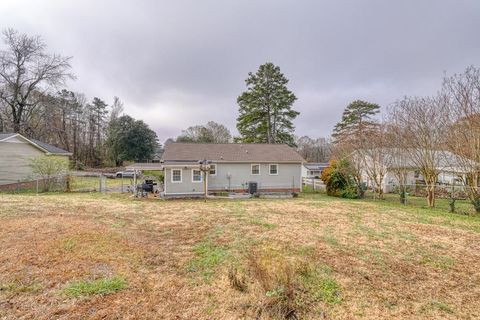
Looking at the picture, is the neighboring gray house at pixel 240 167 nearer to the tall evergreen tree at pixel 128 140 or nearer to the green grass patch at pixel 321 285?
the green grass patch at pixel 321 285

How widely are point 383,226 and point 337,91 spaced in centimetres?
2263

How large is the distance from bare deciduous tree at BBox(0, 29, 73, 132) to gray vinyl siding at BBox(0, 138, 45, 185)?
989 cm

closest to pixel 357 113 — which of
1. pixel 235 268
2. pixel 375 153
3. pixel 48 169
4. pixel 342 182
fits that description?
pixel 375 153

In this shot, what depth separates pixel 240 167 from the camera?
18078mm

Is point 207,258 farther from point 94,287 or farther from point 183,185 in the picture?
point 183,185

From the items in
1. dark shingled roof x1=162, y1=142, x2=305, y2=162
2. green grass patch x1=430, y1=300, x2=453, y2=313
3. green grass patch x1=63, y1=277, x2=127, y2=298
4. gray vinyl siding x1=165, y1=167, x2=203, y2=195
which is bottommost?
green grass patch x1=430, y1=300, x2=453, y2=313

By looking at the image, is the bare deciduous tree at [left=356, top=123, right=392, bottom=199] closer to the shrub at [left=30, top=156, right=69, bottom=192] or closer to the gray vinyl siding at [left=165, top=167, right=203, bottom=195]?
the gray vinyl siding at [left=165, top=167, right=203, bottom=195]

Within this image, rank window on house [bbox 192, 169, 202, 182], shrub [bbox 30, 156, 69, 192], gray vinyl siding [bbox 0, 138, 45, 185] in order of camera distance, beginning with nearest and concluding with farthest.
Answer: window on house [bbox 192, 169, 202, 182]
shrub [bbox 30, 156, 69, 192]
gray vinyl siding [bbox 0, 138, 45, 185]

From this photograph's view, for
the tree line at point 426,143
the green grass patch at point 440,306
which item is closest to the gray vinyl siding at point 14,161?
the green grass patch at point 440,306

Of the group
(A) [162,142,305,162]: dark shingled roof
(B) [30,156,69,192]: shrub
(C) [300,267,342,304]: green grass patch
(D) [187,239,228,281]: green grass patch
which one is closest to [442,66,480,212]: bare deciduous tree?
(A) [162,142,305,162]: dark shingled roof

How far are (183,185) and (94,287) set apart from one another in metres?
11.9

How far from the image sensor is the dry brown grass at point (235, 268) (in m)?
3.36

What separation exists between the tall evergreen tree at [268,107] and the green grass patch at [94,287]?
89.4 feet

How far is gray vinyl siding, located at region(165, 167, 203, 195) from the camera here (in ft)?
50.3
